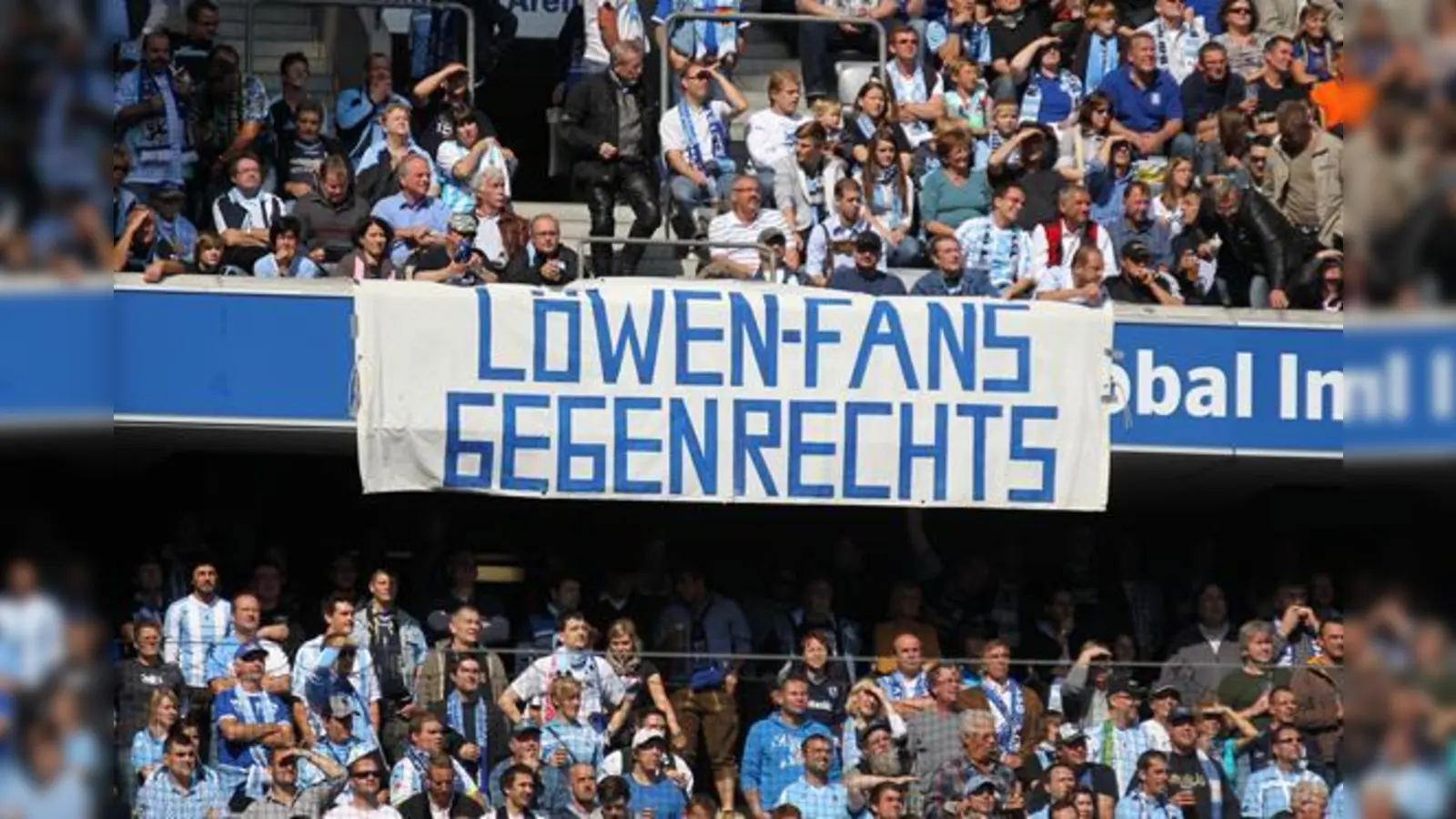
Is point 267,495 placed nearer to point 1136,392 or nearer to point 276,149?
point 276,149

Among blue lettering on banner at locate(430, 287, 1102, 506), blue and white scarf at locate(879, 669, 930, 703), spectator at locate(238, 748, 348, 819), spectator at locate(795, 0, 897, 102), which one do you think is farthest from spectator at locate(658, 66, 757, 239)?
spectator at locate(238, 748, 348, 819)

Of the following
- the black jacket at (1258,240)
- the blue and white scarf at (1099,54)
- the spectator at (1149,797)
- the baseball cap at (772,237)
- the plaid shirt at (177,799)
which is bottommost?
the plaid shirt at (177,799)

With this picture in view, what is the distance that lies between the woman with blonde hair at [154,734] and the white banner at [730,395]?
77.6 inches

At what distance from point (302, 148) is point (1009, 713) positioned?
3.96m

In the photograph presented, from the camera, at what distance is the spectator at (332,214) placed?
40.9ft

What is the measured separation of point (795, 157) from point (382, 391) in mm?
2171

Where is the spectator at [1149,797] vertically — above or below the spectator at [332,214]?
below

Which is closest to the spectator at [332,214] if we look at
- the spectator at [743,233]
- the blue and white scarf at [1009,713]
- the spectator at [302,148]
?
the spectator at [302,148]

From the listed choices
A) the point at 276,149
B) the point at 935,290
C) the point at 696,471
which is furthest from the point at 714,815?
the point at 276,149

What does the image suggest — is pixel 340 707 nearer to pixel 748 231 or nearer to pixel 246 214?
pixel 246 214

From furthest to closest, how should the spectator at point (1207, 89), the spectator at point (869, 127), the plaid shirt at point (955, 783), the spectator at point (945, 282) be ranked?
the spectator at point (1207, 89) < the spectator at point (869, 127) < the spectator at point (945, 282) < the plaid shirt at point (955, 783)

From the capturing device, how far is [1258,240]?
13352mm

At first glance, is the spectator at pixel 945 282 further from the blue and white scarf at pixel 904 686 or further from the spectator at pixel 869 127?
the blue and white scarf at pixel 904 686

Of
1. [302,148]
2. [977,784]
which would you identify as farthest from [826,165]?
[977,784]
